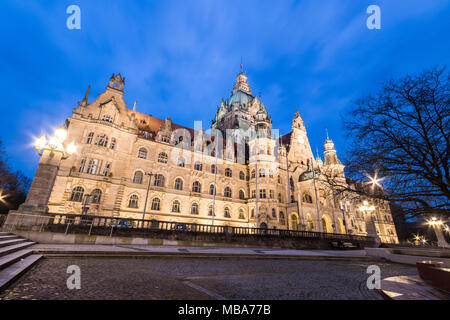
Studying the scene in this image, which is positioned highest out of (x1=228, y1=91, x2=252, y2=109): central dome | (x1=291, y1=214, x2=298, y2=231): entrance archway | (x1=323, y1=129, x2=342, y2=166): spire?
(x1=228, y1=91, x2=252, y2=109): central dome

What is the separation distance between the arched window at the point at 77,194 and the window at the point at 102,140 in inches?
231

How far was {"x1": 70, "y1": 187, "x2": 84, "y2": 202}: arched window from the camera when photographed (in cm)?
2241

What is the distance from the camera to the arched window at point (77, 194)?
22406 mm

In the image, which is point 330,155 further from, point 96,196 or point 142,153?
point 96,196

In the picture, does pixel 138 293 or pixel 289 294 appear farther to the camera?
pixel 289 294

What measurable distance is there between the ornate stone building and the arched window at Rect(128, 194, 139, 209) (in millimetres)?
118

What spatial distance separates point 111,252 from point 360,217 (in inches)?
2104

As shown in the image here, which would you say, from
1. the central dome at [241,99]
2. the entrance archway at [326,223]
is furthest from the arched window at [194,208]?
the central dome at [241,99]

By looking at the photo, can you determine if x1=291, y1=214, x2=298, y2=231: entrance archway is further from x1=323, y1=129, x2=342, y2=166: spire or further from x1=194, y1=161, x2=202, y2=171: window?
x1=323, y1=129, x2=342, y2=166: spire

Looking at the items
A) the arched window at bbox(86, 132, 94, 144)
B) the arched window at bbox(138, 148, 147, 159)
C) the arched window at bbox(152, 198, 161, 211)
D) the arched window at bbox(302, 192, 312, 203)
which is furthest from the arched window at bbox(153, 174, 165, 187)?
the arched window at bbox(302, 192, 312, 203)

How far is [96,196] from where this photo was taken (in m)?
23.5

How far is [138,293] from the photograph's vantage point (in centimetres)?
381
